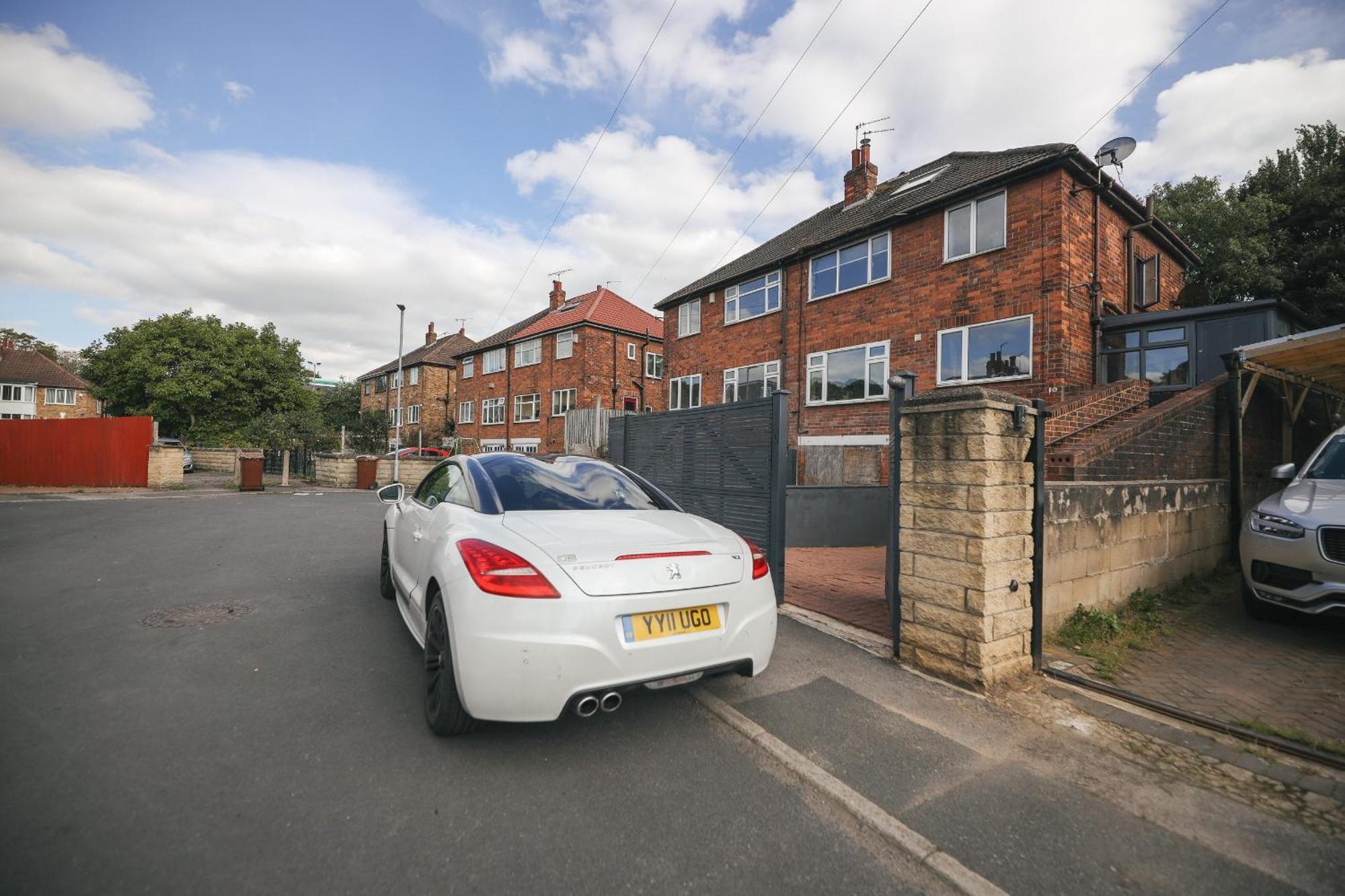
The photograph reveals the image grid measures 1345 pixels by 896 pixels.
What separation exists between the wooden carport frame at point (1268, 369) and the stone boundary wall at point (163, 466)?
2473cm

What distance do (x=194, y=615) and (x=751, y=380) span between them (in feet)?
51.0

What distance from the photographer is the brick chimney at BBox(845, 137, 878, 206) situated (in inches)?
720

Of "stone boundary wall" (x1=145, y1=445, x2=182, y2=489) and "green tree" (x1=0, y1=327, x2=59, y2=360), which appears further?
"green tree" (x1=0, y1=327, x2=59, y2=360)

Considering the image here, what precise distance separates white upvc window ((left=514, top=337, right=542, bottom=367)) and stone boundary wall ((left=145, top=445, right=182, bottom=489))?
15950 millimetres

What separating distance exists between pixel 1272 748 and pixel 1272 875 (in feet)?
4.50

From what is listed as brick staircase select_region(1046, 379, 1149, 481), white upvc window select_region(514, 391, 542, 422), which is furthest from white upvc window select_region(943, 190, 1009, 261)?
white upvc window select_region(514, 391, 542, 422)

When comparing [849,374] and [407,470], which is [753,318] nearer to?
[849,374]

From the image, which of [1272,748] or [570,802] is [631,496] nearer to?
[570,802]

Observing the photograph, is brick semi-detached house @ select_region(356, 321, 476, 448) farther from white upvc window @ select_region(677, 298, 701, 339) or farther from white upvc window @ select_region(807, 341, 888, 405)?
white upvc window @ select_region(807, 341, 888, 405)

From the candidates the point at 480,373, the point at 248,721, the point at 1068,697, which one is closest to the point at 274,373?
the point at 480,373

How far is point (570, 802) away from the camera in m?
2.37

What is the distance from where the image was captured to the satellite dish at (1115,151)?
1210 centimetres

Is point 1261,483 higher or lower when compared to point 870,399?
lower

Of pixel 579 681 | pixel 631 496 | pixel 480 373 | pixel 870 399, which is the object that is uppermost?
pixel 480 373
